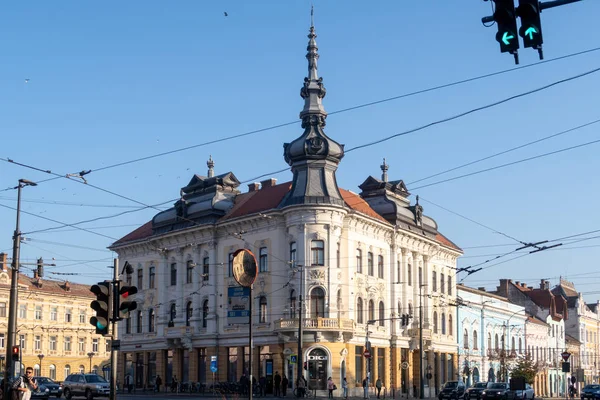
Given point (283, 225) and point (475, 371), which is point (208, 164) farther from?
point (475, 371)

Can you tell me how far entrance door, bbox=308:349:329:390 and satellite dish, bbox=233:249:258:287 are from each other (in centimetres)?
2741

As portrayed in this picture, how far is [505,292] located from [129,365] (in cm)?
4997

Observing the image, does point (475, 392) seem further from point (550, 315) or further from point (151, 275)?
point (550, 315)

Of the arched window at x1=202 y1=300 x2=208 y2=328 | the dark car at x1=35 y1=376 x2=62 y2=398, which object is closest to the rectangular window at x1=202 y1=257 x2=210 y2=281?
the arched window at x1=202 y1=300 x2=208 y2=328

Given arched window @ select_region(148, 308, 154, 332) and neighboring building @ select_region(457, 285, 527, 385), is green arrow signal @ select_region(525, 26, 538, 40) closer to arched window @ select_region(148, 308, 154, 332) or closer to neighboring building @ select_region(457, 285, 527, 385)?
arched window @ select_region(148, 308, 154, 332)

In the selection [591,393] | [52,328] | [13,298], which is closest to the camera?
[13,298]

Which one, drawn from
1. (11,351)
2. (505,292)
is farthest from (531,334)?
(11,351)

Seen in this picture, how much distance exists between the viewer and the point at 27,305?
8981 cm

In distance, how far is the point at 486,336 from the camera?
79.4m

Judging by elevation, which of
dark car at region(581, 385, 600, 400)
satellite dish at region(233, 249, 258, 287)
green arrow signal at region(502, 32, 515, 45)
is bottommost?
dark car at region(581, 385, 600, 400)

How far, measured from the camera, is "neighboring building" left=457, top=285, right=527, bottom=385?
74.2 m

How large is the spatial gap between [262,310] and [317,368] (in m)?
6.05

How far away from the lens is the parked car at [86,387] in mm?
43062

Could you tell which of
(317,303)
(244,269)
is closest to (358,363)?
(317,303)
